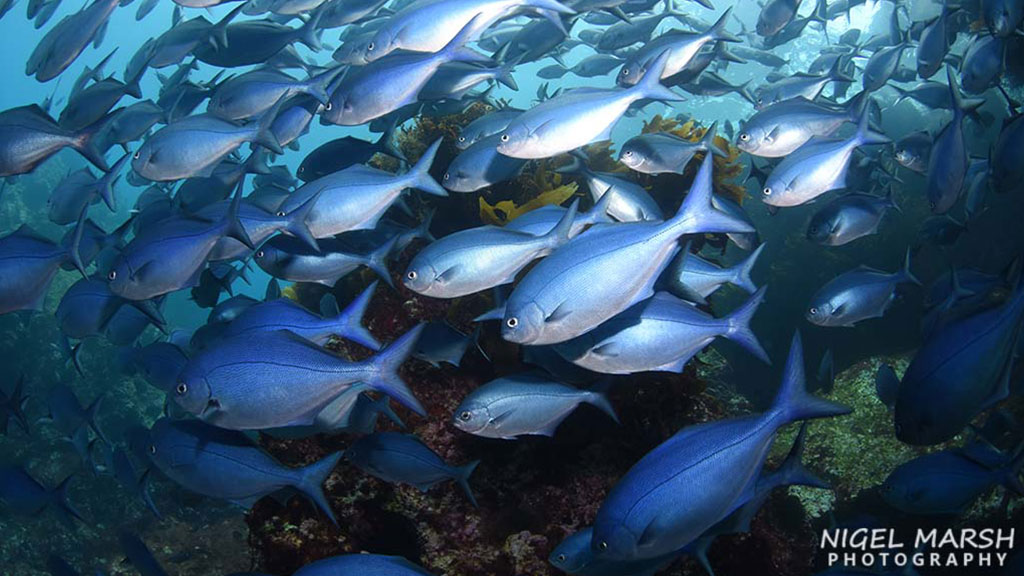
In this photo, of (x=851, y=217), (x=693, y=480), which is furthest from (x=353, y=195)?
(x=851, y=217)

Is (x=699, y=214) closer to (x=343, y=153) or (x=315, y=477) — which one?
(x=315, y=477)

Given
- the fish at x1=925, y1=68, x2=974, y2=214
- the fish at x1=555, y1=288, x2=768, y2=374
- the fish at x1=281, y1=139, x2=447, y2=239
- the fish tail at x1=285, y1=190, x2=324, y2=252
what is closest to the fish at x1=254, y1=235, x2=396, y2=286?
the fish at x1=281, y1=139, x2=447, y2=239

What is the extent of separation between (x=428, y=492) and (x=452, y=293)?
162 cm

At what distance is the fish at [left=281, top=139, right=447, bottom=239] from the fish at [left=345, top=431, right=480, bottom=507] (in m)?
1.56

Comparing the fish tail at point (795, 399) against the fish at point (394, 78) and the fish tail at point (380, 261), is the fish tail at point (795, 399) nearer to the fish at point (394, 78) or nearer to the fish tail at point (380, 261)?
the fish tail at point (380, 261)

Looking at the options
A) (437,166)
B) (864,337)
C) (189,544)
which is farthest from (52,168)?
(864,337)

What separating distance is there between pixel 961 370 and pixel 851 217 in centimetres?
302

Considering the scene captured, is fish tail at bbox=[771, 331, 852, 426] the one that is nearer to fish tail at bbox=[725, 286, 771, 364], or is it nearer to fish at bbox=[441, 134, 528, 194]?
fish tail at bbox=[725, 286, 771, 364]

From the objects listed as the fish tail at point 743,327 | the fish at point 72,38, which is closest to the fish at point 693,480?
the fish tail at point 743,327

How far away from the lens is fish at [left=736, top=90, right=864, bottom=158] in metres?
5.05

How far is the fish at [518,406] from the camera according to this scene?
122 inches

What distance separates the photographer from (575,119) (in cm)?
362

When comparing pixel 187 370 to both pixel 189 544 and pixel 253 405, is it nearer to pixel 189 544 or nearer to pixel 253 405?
pixel 253 405

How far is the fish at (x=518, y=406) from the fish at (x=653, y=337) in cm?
39
